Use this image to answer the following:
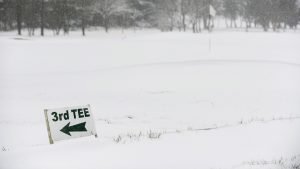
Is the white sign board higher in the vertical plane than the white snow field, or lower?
Result: higher

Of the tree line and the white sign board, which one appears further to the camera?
the tree line

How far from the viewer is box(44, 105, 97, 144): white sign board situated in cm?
817

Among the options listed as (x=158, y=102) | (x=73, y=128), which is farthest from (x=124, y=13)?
(x=73, y=128)

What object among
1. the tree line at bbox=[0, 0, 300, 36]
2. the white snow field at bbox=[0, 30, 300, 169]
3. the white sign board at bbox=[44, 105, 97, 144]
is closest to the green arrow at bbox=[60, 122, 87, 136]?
the white sign board at bbox=[44, 105, 97, 144]

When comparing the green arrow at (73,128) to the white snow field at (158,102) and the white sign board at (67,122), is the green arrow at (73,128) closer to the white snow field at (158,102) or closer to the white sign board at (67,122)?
the white sign board at (67,122)

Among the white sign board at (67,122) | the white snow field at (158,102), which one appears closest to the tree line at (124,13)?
the white snow field at (158,102)

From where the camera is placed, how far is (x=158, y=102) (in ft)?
64.0

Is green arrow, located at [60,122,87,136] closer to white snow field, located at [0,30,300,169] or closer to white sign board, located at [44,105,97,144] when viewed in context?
white sign board, located at [44,105,97,144]

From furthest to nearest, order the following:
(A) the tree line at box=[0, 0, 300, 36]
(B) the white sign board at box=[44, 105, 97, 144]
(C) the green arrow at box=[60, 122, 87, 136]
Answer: (A) the tree line at box=[0, 0, 300, 36] → (C) the green arrow at box=[60, 122, 87, 136] → (B) the white sign board at box=[44, 105, 97, 144]

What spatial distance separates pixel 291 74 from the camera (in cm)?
2577

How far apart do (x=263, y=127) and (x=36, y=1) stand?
55010mm

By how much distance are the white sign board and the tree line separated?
1982 inches

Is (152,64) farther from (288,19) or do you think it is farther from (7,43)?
(288,19)

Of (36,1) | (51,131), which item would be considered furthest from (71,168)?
(36,1)
